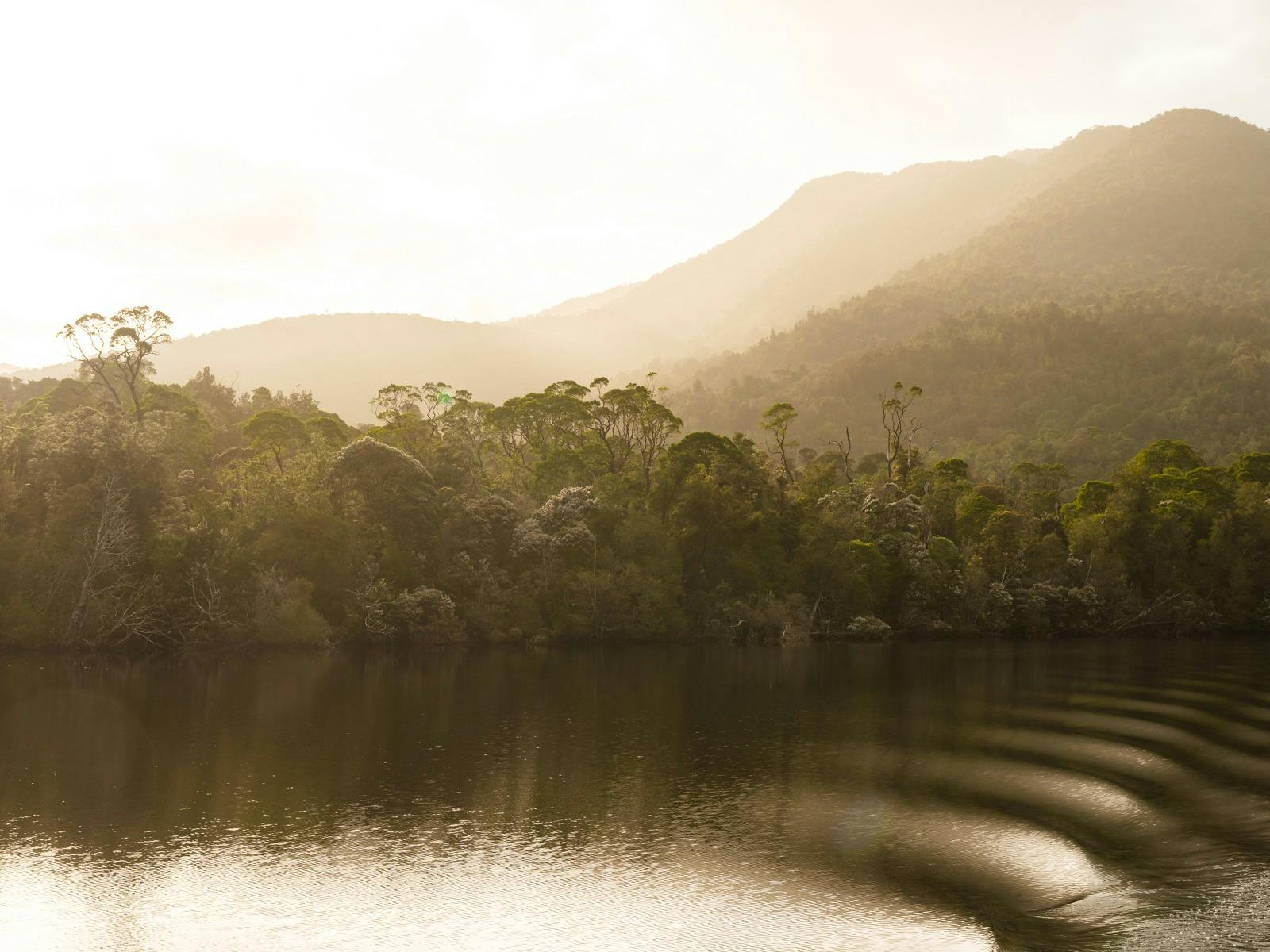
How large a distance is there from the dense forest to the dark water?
61.8 ft

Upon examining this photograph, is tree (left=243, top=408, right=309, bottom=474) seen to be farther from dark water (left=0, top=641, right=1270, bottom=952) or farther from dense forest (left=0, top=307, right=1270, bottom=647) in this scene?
dark water (left=0, top=641, right=1270, bottom=952)

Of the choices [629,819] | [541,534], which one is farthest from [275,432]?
[629,819]

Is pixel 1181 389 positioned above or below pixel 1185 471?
above

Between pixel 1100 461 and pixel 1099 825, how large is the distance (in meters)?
140

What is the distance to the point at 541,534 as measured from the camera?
84.6 metres

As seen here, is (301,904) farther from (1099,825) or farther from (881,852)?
(1099,825)

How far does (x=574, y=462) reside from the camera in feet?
316

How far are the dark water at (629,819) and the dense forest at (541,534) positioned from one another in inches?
742

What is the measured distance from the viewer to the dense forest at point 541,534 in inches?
2785

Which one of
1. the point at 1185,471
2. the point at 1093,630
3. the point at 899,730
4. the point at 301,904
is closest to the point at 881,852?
the point at 301,904

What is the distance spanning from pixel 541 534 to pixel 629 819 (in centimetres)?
5832

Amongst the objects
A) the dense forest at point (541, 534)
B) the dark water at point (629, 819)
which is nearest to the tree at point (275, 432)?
the dense forest at point (541, 534)

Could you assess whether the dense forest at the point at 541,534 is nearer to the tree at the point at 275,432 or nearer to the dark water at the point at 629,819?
the tree at the point at 275,432

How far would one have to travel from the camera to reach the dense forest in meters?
70.8
